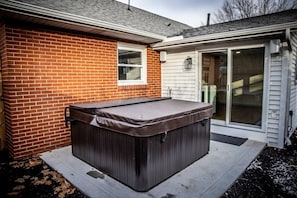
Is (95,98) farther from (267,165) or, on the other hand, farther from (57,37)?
(267,165)

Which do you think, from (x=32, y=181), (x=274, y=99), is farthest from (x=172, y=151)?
(x=274, y=99)

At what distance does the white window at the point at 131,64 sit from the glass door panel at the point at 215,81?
5.76 ft

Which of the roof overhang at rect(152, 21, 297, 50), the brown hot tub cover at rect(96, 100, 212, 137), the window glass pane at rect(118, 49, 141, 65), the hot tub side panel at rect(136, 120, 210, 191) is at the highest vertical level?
the roof overhang at rect(152, 21, 297, 50)

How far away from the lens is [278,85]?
3.99 meters

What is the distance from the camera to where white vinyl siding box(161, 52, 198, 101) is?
17.9ft

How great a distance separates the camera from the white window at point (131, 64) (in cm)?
515

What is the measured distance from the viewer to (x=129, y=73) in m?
5.41

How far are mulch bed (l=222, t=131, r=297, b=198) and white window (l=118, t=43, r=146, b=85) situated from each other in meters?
3.54

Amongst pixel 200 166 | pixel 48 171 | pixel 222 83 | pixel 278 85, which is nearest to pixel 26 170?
pixel 48 171

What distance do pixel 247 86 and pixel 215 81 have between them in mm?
798

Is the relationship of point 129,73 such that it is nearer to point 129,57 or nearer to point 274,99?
point 129,57

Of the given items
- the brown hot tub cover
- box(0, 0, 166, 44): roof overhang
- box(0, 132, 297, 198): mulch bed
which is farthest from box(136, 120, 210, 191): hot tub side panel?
box(0, 0, 166, 44): roof overhang

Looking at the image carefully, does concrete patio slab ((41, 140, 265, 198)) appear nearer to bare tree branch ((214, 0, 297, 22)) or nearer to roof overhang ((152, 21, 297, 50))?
roof overhang ((152, 21, 297, 50))

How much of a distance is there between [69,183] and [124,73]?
3218mm
